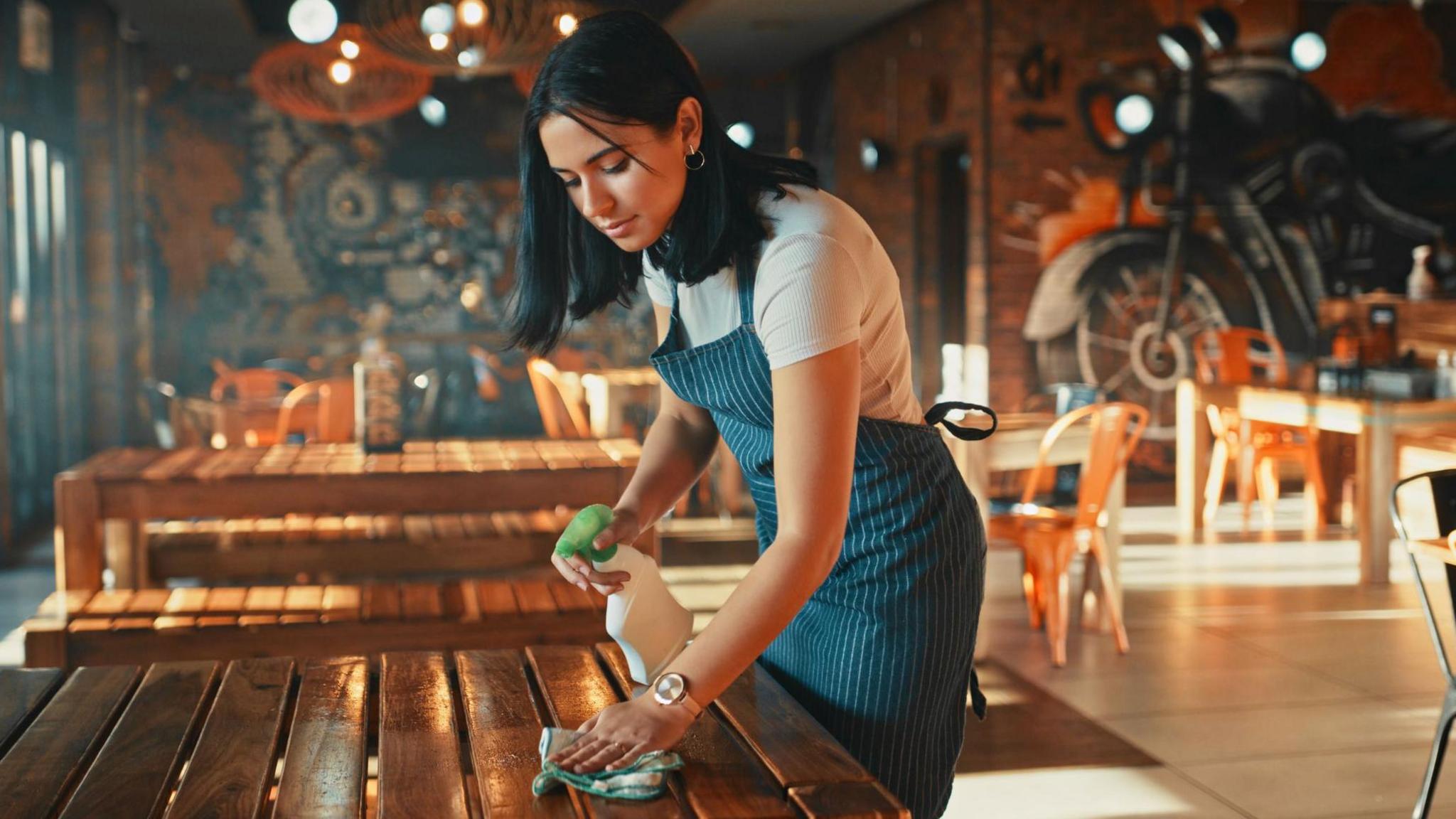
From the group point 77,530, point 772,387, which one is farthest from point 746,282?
point 77,530

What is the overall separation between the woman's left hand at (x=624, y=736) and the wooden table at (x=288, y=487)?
2.65 meters

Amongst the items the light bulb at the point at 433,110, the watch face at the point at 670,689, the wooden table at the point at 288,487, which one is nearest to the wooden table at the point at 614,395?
the wooden table at the point at 288,487

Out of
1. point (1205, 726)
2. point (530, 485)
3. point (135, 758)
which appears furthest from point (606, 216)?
point (1205, 726)

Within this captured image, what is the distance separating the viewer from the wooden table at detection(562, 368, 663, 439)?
7020mm

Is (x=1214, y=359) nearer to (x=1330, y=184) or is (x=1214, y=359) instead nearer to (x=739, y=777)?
(x=1330, y=184)

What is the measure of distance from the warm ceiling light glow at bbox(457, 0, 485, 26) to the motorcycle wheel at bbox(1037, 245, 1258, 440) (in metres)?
4.21

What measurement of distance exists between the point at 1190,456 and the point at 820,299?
248 inches

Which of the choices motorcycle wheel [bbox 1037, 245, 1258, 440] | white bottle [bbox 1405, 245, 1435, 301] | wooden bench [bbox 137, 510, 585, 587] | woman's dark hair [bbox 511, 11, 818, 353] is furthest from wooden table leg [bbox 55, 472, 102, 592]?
white bottle [bbox 1405, 245, 1435, 301]

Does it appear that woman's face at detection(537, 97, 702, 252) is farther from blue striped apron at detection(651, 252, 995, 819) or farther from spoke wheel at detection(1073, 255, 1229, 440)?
spoke wheel at detection(1073, 255, 1229, 440)

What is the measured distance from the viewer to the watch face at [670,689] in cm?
134

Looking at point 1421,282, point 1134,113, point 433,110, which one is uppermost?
point 433,110

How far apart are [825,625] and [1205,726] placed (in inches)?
106

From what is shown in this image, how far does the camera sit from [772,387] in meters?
1.49

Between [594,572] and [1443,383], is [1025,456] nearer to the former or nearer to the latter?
[1443,383]
